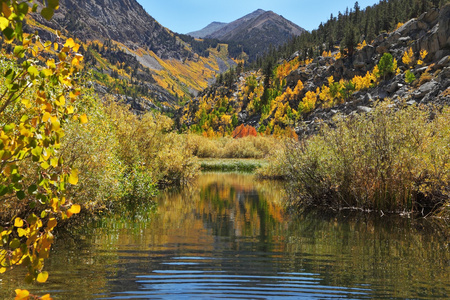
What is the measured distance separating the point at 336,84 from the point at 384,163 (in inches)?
3585

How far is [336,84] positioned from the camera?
105 meters

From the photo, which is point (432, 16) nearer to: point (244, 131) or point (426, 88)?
point (426, 88)

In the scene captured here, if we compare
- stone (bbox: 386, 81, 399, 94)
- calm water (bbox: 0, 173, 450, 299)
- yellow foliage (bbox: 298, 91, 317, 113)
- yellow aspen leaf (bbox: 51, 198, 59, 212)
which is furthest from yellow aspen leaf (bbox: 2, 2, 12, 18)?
yellow foliage (bbox: 298, 91, 317, 113)

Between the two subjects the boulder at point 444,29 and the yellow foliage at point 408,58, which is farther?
the yellow foliage at point 408,58

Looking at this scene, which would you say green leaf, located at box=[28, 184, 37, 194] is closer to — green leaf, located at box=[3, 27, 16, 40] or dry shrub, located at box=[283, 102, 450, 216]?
green leaf, located at box=[3, 27, 16, 40]

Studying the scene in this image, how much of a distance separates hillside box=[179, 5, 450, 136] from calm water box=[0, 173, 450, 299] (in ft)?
98.2

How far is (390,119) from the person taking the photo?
18.9 meters

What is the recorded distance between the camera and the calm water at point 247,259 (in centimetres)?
877

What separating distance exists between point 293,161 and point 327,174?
2257 millimetres

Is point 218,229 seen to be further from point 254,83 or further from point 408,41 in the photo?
point 254,83

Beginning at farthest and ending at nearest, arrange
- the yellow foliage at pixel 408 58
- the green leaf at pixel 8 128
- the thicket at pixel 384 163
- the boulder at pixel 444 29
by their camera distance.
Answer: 1. the yellow foliage at pixel 408 58
2. the boulder at pixel 444 29
3. the thicket at pixel 384 163
4. the green leaf at pixel 8 128

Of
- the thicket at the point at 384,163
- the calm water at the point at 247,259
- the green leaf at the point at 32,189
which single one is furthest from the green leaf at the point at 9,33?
the thicket at the point at 384,163

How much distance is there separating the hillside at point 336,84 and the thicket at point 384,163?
24.8 meters

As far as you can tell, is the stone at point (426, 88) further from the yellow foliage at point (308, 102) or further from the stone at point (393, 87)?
the yellow foliage at point (308, 102)
